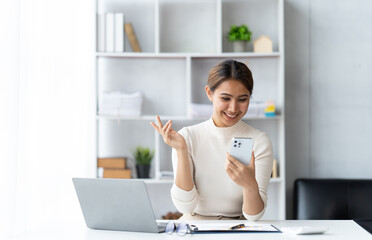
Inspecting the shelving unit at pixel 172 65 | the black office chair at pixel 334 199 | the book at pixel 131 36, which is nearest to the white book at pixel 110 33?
the book at pixel 131 36

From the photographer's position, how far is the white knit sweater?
1954mm

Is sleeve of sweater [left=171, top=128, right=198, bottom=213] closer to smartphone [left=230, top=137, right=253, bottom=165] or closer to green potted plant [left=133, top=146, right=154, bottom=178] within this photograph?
smartphone [left=230, top=137, right=253, bottom=165]

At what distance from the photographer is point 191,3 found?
11.3 feet

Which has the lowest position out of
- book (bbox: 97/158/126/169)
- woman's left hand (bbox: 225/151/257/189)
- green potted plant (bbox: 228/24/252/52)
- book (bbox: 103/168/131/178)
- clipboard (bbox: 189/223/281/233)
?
clipboard (bbox: 189/223/281/233)

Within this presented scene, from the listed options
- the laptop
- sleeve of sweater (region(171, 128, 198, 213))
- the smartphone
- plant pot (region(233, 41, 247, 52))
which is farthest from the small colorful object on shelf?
the laptop

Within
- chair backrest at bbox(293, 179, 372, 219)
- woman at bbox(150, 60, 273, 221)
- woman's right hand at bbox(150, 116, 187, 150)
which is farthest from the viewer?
chair backrest at bbox(293, 179, 372, 219)

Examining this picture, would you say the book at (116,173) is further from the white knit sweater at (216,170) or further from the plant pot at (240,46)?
the white knit sweater at (216,170)

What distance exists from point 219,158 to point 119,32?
1.54 m

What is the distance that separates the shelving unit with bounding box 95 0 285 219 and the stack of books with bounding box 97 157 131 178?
16 cm

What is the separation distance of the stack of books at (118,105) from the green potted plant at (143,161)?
11.7 inches

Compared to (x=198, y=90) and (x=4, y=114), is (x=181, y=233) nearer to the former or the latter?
(x=4, y=114)

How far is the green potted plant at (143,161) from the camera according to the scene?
10.7 ft

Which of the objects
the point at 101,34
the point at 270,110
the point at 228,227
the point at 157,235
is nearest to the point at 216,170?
the point at 228,227

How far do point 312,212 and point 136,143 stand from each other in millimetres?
1350
